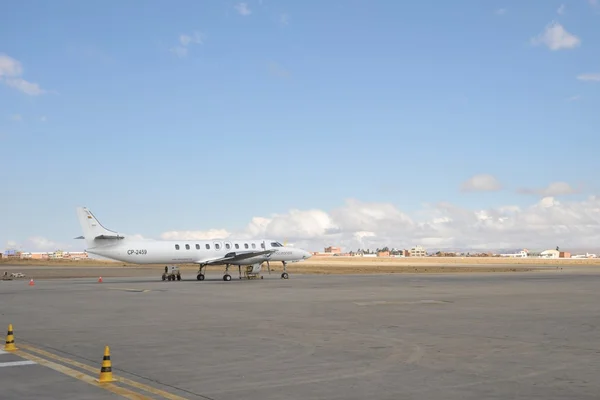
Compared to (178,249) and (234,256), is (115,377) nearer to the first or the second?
(234,256)

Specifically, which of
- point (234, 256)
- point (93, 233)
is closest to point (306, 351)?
point (234, 256)

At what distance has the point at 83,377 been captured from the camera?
12.1 m

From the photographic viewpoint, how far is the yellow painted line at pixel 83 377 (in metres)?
10.5

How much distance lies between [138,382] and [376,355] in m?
5.38

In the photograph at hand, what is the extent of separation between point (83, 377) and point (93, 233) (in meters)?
42.2

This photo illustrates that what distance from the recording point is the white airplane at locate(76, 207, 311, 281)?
5244 centimetres

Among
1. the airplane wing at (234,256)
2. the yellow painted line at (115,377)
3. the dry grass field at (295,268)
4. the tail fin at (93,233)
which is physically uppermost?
the tail fin at (93,233)

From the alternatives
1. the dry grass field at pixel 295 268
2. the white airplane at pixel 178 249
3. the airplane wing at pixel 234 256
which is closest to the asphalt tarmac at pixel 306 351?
the white airplane at pixel 178 249

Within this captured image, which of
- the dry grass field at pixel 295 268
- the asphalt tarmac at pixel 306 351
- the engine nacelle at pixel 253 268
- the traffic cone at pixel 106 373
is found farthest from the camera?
the dry grass field at pixel 295 268

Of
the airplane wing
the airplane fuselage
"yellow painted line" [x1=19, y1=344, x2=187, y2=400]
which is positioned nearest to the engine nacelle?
the airplane fuselage

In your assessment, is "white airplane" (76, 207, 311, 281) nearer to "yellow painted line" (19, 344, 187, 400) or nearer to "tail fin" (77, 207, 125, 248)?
"tail fin" (77, 207, 125, 248)

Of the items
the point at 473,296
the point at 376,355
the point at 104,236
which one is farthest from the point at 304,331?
the point at 104,236

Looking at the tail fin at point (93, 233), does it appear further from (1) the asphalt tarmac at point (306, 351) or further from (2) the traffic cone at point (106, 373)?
(2) the traffic cone at point (106, 373)

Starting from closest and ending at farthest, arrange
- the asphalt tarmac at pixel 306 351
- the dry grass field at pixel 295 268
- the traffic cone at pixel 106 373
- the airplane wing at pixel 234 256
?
1. the asphalt tarmac at pixel 306 351
2. the traffic cone at pixel 106 373
3. the airplane wing at pixel 234 256
4. the dry grass field at pixel 295 268
